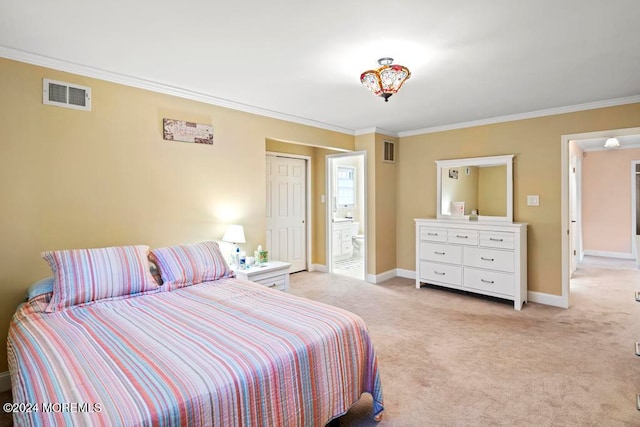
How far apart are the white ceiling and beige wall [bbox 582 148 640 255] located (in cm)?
421

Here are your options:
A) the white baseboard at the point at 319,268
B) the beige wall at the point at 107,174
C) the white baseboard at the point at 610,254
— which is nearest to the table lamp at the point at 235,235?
the beige wall at the point at 107,174

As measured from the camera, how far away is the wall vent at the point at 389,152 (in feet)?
17.8

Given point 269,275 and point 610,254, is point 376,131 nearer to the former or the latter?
point 269,275

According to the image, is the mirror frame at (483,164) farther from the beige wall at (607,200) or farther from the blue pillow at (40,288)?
the blue pillow at (40,288)

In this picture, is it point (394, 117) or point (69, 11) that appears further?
point (394, 117)

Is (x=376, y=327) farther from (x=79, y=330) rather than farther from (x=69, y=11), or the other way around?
(x=69, y=11)

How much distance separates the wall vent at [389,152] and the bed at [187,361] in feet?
11.8

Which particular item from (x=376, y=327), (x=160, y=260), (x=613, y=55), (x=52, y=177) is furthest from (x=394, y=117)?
(x=52, y=177)

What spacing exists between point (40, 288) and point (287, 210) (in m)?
3.81

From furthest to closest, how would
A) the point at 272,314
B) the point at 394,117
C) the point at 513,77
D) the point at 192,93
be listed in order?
the point at 394,117, the point at 192,93, the point at 513,77, the point at 272,314

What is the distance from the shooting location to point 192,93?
3398 millimetres

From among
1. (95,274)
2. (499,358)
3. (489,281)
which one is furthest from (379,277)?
(95,274)

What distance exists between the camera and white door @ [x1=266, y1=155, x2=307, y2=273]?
18.4 feet

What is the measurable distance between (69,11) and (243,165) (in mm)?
2123
